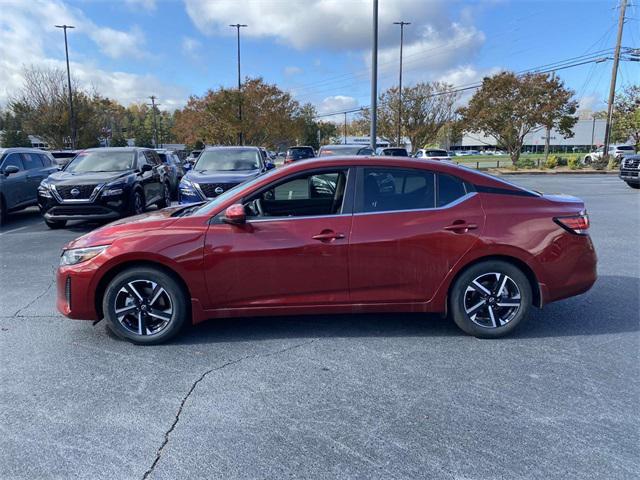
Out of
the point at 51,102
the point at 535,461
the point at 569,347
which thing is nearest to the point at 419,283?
the point at 569,347

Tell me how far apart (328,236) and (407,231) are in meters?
0.69

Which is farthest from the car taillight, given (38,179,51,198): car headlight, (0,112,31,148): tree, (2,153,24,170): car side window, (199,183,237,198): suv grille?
(0,112,31,148): tree

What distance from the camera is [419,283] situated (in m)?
4.12

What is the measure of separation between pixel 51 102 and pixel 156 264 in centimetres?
3786

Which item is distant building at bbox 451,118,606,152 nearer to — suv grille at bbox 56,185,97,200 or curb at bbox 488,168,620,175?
curb at bbox 488,168,620,175

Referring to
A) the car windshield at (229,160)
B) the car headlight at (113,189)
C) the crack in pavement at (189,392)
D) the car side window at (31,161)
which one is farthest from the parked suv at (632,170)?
the car side window at (31,161)

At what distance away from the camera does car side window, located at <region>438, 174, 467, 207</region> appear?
4172 mm

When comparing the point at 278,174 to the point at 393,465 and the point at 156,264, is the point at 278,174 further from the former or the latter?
the point at 393,465

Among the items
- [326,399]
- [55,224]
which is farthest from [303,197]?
[55,224]

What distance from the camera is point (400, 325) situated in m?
4.55

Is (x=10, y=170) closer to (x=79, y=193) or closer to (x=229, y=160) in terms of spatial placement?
(x=79, y=193)

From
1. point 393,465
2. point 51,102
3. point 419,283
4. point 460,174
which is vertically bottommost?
point 393,465

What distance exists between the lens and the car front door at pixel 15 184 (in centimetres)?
1083

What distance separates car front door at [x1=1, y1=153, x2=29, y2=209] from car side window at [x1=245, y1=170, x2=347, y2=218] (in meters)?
9.18
